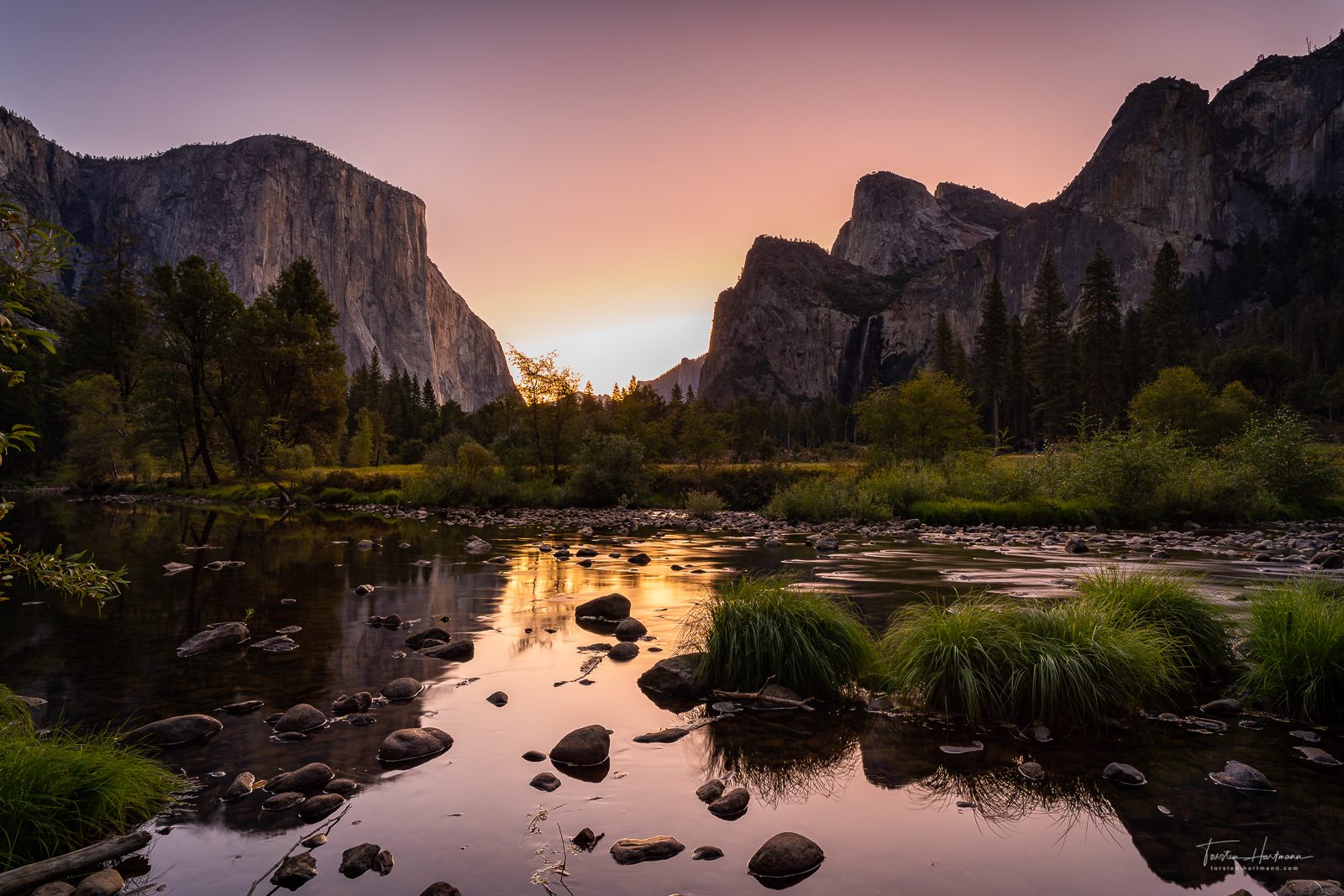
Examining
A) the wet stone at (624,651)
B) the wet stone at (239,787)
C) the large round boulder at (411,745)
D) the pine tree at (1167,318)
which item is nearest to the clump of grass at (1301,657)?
the wet stone at (624,651)

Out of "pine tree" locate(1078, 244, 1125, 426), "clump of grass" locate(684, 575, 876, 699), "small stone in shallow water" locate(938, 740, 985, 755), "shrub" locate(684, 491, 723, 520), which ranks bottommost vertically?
"small stone in shallow water" locate(938, 740, 985, 755)

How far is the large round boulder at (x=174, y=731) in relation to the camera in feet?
22.0

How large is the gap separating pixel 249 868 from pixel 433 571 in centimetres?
1472

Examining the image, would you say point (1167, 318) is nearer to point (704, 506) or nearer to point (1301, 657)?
point (704, 506)

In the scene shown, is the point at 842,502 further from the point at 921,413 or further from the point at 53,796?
the point at 53,796

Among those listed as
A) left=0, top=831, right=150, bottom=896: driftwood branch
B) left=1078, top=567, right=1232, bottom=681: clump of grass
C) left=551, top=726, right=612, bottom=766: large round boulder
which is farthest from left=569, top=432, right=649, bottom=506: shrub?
left=0, top=831, right=150, bottom=896: driftwood branch

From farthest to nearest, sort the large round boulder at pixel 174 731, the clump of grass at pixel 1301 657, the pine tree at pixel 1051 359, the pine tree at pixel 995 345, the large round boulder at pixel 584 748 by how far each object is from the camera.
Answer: the pine tree at pixel 995 345 < the pine tree at pixel 1051 359 < the clump of grass at pixel 1301 657 < the large round boulder at pixel 174 731 < the large round boulder at pixel 584 748

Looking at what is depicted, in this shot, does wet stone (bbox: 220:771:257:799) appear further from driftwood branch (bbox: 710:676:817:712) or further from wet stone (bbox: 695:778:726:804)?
driftwood branch (bbox: 710:676:817:712)

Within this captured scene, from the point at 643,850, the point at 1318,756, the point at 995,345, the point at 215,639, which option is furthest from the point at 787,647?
the point at 995,345

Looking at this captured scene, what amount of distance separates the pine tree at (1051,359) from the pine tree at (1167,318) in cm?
895

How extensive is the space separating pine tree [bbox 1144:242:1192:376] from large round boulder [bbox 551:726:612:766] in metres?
86.6

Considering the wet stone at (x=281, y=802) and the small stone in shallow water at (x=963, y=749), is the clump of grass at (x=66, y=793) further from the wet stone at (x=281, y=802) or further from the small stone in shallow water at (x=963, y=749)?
the small stone in shallow water at (x=963, y=749)

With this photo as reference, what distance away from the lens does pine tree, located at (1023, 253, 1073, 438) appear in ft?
262

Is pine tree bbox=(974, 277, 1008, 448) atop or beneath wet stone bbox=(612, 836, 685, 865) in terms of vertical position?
atop
